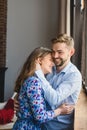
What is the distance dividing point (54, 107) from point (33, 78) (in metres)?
0.26

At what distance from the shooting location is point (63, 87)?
1830mm

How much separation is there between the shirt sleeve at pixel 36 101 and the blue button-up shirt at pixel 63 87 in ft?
0.15

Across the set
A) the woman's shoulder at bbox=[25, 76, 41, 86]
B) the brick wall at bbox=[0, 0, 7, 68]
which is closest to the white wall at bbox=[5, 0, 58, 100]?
the brick wall at bbox=[0, 0, 7, 68]

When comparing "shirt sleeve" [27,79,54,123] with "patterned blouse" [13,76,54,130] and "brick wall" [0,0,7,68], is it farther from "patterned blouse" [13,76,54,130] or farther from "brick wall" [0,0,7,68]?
"brick wall" [0,0,7,68]

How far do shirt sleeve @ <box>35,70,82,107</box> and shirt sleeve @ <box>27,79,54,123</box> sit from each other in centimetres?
4

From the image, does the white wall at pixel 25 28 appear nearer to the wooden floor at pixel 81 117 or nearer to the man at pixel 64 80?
the wooden floor at pixel 81 117

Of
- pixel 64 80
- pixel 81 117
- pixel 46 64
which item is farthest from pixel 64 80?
pixel 81 117

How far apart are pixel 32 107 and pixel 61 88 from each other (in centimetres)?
23

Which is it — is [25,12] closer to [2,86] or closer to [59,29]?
[59,29]

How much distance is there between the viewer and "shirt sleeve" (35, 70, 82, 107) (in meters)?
1.75


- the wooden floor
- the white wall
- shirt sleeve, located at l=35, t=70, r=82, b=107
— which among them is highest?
the white wall

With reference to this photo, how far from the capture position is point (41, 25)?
4898 millimetres

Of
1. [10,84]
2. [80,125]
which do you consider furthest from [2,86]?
[80,125]

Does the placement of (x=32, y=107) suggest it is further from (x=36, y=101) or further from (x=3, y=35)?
(x=3, y=35)
